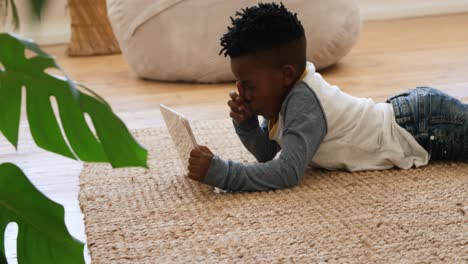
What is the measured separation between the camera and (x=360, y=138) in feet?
5.11

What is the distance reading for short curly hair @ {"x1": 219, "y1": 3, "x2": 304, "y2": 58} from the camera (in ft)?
4.75

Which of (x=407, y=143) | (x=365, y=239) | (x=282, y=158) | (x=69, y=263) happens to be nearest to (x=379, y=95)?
(x=407, y=143)

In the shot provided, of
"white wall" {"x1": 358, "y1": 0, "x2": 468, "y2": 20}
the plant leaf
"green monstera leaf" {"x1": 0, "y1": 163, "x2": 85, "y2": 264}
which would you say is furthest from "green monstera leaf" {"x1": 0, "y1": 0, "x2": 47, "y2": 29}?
"white wall" {"x1": 358, "y1": 0, "x2": 468, "y2": 20}

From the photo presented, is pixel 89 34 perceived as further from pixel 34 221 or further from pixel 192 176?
pixel 34 221

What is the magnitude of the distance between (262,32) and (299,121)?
178 millimetres

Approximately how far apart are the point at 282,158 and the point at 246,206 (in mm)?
123

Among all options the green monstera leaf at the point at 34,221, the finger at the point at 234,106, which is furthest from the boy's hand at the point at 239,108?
the green monstera leaf at the point at 34,221

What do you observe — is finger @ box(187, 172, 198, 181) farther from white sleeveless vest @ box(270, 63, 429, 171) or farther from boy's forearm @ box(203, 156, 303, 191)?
white sleeveless vest @ box(270, 63, 429, 171)

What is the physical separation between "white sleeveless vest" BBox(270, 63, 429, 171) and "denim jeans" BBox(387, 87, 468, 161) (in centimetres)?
2

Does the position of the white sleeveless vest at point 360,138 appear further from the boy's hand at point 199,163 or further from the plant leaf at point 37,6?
the plant leaf at point 37,6

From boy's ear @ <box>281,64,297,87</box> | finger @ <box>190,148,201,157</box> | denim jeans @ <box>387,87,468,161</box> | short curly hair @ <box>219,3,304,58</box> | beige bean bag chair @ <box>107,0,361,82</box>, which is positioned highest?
short curly hair @ <box>219,3,304,58</box>

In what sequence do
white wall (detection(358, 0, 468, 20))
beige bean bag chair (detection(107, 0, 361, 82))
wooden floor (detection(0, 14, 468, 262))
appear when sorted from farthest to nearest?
white wall (detection(358, 0, 468, 20)), beige bean bag chair (detection(107, 0, 361, 82)), wooden floor (detection(0, 14, 468, 262))

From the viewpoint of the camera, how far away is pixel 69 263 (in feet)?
2.12

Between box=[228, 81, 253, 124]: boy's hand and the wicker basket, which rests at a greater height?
box=[228, 81, 253, 124]: boy's hand
